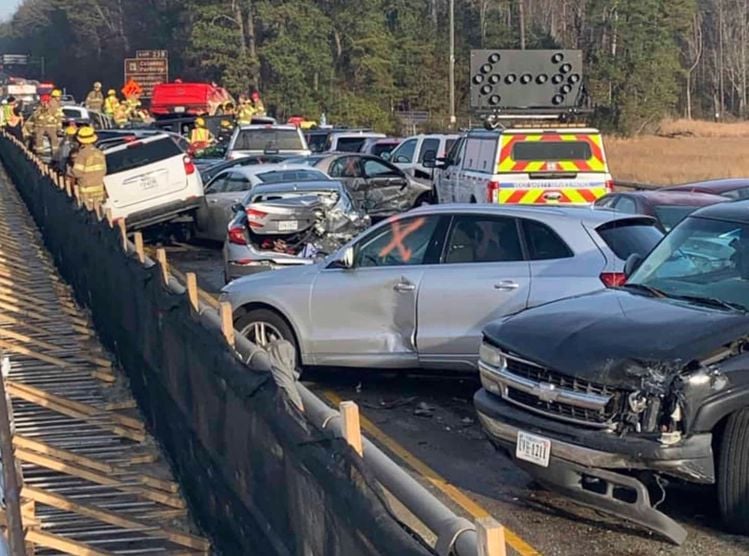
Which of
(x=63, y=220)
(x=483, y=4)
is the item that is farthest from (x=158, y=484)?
(x=483, y=4)

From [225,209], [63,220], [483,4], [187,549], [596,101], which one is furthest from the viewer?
[483,4]

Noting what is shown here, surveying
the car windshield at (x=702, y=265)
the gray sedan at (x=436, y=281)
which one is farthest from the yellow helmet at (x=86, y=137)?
the car windshield at (x=702, y=265)

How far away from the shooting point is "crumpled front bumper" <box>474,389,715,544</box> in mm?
6184

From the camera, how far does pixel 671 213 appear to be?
564 inches

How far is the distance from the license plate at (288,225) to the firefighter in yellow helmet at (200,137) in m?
23.3

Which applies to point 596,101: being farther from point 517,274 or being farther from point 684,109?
point 517,274

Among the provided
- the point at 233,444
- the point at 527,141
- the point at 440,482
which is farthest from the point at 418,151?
the point at 233,444

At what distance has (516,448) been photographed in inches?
268

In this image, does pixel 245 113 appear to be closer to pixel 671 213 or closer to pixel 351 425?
pixel 671 213

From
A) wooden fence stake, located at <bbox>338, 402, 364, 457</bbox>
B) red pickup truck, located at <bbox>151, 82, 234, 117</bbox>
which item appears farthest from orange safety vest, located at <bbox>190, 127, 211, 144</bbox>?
wooden fence stake, located at <bbox>338, 402, 364, 457</bbox>

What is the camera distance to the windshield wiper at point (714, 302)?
676cm

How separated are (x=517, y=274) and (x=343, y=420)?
18.8 feet

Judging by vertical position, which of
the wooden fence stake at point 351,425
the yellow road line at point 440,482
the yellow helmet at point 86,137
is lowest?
the yellow road line at point 440,482

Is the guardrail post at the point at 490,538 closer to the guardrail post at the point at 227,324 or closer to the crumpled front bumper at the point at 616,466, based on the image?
the guardrail post at the point at 227,324
